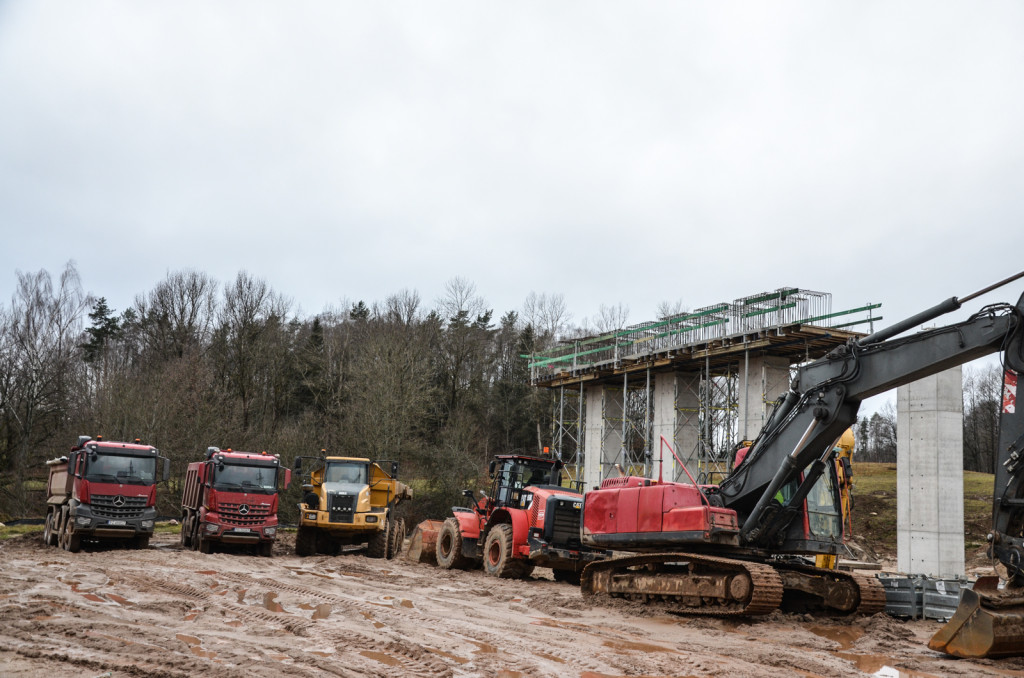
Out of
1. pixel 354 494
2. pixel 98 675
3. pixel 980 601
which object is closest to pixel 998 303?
pixel 980 601

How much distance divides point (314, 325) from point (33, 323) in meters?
17.0

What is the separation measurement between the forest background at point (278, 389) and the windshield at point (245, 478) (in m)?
13.6

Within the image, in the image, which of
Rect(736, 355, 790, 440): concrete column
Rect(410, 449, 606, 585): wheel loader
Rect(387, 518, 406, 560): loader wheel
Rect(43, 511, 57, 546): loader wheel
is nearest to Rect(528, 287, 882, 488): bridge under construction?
Rect(736, 355, 790, 440): concrete column

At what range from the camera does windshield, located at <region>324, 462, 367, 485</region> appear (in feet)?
71.7

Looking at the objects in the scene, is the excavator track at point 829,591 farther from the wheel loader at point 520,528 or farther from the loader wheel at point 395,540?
the loader wheel at point 395,540

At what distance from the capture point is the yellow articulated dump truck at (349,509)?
2123 centimetres

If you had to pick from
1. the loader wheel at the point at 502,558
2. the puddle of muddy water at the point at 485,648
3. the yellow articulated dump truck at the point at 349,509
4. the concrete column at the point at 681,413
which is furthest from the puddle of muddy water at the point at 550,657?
the concrete column at the point at 681,413

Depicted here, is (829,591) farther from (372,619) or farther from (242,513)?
(242,513)

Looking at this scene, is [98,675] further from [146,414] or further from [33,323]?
[33,323]

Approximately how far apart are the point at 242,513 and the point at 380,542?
143 inches

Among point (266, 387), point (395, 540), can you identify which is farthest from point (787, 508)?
point (266, 387)

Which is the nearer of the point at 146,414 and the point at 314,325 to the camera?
the point at 146,414

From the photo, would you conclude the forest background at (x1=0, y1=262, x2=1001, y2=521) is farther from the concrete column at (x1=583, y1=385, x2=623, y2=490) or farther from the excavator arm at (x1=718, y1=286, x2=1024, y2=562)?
the excavator arm at (x1=718, y1=286, x2=1024, y2=562)

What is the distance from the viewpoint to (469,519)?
1920 cm
